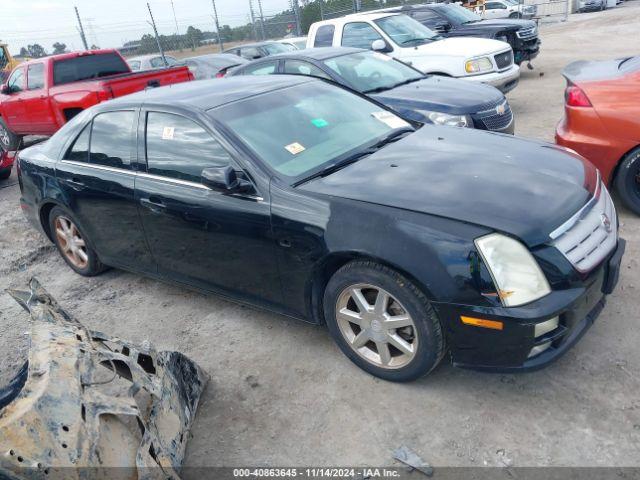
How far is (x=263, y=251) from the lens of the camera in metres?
3.23

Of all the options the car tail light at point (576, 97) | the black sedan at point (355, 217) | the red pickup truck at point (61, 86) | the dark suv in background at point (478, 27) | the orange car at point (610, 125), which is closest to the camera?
the black sedan at point (355, 217)

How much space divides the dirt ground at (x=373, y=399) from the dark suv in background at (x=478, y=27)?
774cm

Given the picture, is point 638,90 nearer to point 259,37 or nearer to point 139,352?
point 139,352

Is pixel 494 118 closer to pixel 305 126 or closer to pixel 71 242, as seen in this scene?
pixel 305 126

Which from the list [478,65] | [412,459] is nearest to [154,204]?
[412,459]

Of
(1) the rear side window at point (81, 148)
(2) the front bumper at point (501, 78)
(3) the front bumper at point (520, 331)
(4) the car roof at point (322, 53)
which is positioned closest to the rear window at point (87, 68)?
(4) the car roof at point (322, 53)

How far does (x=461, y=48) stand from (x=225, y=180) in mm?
6669

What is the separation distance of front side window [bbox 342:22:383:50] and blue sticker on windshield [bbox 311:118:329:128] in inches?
233

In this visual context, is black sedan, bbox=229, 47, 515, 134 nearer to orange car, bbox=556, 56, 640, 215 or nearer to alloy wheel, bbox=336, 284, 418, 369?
orange car, bbox=556, 56, 640, 215

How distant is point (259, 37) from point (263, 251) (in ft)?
70.9

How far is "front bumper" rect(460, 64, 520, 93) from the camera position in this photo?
8.23 metres

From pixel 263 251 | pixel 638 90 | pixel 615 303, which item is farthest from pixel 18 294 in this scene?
pixel 638 90

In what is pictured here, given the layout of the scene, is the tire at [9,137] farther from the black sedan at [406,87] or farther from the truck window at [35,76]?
the black sedan at [406,87]

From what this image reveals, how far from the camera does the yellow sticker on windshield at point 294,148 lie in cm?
334
